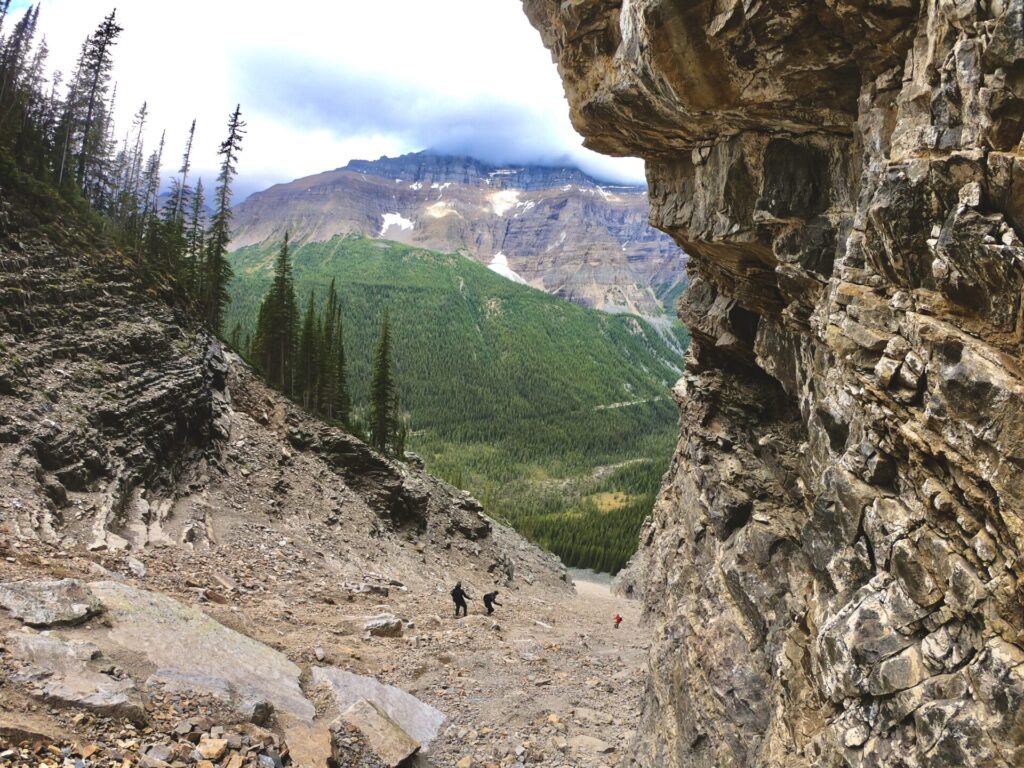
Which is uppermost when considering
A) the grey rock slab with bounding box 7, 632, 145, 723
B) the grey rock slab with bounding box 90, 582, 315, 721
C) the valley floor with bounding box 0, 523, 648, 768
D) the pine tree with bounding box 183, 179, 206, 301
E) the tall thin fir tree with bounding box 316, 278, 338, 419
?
the pine tree with bounding box 183, 179, 206, 301

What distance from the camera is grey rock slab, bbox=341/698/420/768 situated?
552 inches

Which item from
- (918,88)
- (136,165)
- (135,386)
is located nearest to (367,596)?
(135,386)

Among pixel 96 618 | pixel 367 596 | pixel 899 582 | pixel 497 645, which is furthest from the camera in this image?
pixel 367 596

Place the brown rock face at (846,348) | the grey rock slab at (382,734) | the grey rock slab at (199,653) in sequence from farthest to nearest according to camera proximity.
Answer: the grey rock slab at (382,734) < the grey rock slab at (199,653) < the brown rock face at (846,348)

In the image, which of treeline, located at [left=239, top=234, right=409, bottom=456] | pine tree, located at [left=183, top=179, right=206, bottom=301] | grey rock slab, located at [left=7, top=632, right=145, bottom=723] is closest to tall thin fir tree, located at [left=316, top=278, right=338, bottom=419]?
treeline, located at [left=239, top=234, right=409, bottom=456]

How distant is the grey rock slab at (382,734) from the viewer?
14031 millimetres

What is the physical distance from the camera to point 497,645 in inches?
973

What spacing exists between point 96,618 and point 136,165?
255 feet

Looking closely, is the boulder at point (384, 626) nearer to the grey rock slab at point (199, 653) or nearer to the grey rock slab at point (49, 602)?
the grey rock slab at point (199, 653)

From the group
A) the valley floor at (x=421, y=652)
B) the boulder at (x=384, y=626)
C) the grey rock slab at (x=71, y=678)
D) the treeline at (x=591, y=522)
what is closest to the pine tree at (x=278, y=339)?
the valley floor at (x=421, y=652)

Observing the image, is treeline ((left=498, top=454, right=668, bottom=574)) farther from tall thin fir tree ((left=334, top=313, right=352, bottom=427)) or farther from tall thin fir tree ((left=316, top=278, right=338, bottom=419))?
tall thin fir tree ((left=316, top=278, right=338, bottom=419))

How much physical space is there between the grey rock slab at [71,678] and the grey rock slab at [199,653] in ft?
3.86

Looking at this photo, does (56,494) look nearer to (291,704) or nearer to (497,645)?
(291,704)

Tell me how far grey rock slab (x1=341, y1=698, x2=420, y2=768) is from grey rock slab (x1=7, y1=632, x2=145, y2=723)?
5001 mm
